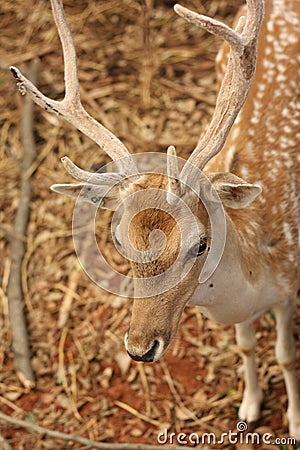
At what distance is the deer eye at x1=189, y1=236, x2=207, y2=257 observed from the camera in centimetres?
273

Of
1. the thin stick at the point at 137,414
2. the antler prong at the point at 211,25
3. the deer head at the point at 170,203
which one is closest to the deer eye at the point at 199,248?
the deer head at the point at 170,203

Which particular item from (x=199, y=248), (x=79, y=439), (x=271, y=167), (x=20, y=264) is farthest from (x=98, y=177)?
(x=20, y=264)

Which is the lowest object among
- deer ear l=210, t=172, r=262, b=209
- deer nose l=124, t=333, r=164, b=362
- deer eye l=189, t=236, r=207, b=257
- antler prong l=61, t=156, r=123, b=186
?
deer nose l=124, t=333, r=164, b=362

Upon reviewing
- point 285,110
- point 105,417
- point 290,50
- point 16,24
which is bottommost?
point 105,417

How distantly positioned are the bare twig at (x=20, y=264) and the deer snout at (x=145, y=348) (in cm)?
179

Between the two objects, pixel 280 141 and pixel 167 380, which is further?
pixel 167 380

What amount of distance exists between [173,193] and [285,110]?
3.75ft

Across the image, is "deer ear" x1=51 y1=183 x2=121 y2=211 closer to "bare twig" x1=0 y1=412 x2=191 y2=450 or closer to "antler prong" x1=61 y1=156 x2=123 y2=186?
"antler prong" x1=61 y1=156 x2=123 y2=186

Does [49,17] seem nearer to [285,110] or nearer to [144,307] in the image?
[285,110]

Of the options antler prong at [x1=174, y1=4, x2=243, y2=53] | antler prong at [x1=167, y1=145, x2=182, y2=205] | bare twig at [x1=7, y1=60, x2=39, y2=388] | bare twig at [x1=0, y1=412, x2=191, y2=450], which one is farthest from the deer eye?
bare twig at [x1=7, y1=60, x2=39, y2=388]

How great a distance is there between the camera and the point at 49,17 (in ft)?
20.1

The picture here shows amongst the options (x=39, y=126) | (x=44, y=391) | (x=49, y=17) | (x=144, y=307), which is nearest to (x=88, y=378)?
(x=44, y=391)

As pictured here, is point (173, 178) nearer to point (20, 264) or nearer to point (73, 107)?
point (73, 107)

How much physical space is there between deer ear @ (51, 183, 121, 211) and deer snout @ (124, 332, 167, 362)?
1.84ft
